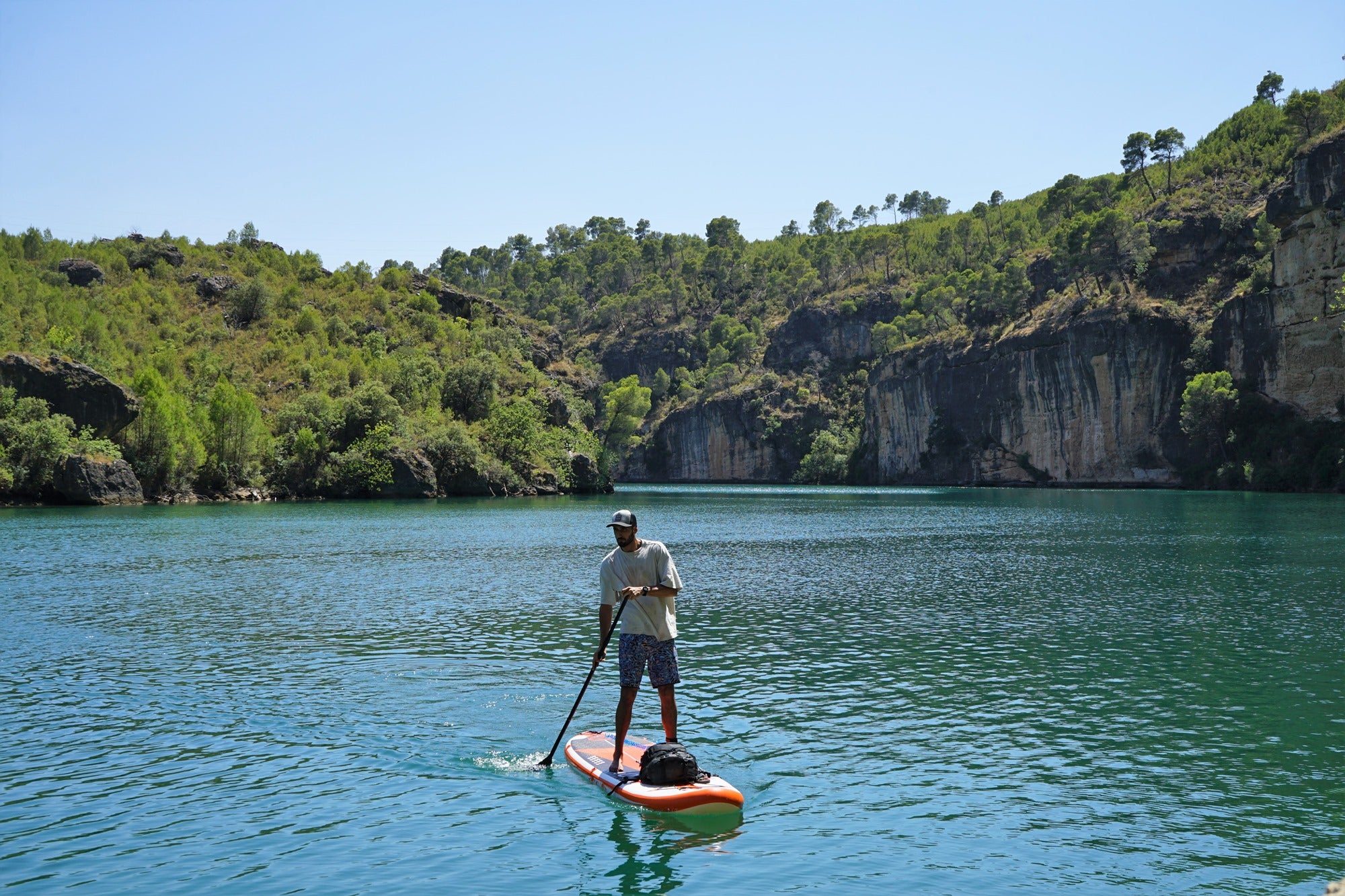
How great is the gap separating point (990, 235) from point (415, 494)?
131 m

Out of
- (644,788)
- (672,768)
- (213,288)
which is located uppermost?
(213,288)

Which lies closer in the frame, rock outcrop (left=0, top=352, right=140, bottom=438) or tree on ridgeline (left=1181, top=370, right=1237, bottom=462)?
rock outcrop (left=0, top=352, right=140, bottom=438)

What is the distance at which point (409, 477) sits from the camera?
102125 mm

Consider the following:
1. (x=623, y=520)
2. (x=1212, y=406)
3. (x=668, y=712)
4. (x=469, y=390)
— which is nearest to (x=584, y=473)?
(x=469, y=390)

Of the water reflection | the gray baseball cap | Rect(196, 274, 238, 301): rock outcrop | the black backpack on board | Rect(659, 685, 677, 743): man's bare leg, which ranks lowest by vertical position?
the water reflection

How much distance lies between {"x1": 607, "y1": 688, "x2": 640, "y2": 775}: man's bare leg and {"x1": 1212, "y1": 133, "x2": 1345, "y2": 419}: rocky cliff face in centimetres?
9841

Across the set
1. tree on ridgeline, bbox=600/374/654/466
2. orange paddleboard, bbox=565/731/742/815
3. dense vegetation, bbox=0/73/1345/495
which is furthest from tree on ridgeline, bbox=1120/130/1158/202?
orange paddleboard, bbox=565/731/742/815

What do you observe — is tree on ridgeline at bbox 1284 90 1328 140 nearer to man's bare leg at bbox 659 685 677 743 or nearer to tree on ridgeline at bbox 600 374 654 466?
tree on ridgeline at bbox 600 374 654 466

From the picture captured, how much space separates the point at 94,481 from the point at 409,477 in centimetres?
2866

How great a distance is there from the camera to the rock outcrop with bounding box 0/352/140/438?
81000mm

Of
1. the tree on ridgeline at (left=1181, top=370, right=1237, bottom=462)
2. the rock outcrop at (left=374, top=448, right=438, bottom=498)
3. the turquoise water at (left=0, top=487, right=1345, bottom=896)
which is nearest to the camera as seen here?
the turquoise water at (left=0, top=487, right=1345, bottom=896)

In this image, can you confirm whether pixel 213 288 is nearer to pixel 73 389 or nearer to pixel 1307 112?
pixel 73 389

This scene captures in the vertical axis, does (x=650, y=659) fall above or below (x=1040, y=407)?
below

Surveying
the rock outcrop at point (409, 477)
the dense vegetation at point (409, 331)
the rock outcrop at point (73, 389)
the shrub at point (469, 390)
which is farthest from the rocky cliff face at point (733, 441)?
the rock outcrop at point (73, 389)
